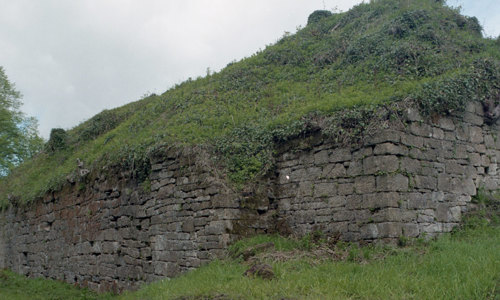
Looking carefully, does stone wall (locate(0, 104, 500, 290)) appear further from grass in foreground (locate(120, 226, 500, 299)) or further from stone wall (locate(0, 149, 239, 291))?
grass in foreground (locate(120, 226, 500, 299))

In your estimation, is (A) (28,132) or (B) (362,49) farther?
(A) (28,132)

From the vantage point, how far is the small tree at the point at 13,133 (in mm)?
22453

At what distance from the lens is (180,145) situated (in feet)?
31.5

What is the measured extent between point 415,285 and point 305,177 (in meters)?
3.50

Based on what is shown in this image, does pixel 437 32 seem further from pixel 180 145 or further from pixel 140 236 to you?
pixel 140 236

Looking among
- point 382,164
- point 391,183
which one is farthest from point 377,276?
point 382,164

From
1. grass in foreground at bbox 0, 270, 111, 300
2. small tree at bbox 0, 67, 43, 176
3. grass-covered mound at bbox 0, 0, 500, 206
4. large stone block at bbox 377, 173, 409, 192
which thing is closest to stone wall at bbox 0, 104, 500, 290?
large stone block at bbox 377, 173, 409, 192

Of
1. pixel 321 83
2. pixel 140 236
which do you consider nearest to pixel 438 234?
pixel 321 83

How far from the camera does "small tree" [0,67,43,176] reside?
22.5 metres

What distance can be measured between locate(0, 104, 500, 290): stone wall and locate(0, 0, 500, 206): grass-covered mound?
16.2 inches

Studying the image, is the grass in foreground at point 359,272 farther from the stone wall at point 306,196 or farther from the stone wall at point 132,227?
the stone wall at point 132,227

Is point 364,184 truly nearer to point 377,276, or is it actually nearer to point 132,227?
point 377,276

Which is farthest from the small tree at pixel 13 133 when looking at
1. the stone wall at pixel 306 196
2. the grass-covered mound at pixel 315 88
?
the stone wall at pixel 306 196

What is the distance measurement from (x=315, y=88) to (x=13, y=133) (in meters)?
17.9
